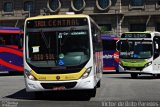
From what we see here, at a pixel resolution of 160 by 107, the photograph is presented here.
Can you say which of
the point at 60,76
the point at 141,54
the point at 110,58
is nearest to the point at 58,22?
the point at 60,76

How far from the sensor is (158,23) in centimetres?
5841

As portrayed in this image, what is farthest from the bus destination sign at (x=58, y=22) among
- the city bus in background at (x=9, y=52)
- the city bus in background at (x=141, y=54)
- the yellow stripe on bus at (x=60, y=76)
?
the city bus in background at (x=9, y=52)

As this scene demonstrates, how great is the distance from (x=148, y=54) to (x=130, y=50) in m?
1.31

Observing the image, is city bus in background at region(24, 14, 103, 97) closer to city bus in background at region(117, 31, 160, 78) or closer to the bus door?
city bus in background at region(117, 31, 160, 78)

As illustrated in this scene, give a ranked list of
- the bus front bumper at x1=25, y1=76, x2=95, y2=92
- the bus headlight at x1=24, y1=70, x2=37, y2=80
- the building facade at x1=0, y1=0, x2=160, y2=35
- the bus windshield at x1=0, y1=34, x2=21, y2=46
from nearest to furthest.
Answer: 1. the bus front bumper at x1=25, y1=76, x2=95, y2=92
2. the bus headlight at x1=24, y1=70, x2=37, y2=80
3. the bus windshield at x1=0, y1=34, x2=21, y2=46
4. the building facade at x1=0, y1=0, x2=160, y2=35

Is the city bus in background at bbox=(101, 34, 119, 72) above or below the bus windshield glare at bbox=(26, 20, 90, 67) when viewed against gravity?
below

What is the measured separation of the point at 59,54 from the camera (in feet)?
49.7

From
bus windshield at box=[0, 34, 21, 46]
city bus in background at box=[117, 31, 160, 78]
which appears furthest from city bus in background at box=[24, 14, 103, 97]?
bus windshield at box=[0, 34, 21, 46]

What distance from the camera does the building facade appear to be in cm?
5838

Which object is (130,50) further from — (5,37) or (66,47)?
(66,47)

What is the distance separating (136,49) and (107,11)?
32.0 m

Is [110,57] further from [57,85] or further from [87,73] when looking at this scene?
[57,85]

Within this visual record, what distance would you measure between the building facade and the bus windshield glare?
42.6 meters

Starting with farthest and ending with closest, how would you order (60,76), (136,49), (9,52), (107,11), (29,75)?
(107,11)
(9,52)
(136,49)
(29,75)
(60,76)
